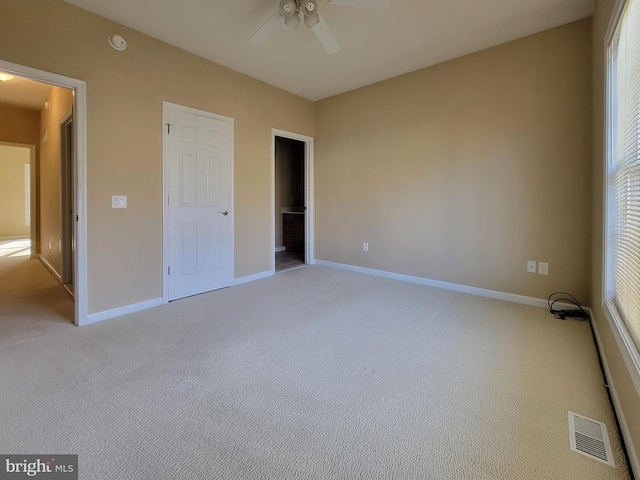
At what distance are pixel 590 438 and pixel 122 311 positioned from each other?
11.7ft

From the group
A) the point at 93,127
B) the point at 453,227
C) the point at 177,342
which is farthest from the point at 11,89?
the point at 453,227

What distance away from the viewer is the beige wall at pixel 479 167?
293 cm

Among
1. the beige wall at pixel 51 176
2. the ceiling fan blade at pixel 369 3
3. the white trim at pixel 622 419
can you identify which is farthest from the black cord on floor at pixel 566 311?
the beige wall at pixel 51 176

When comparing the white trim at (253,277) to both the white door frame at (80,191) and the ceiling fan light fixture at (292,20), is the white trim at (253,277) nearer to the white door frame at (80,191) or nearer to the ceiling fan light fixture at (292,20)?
the white door frame at (80,191)

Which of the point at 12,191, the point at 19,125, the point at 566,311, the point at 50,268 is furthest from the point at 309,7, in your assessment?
the point at 12,191

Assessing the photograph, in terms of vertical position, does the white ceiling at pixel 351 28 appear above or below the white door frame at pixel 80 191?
above

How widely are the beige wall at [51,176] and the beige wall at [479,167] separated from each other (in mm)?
3816

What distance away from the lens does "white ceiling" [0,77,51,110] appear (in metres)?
4.09

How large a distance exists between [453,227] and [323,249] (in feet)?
7.22

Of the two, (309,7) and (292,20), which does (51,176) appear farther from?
(309,7)

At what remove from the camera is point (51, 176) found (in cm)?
462

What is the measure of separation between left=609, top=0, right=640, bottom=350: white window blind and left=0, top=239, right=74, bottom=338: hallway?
13.3 ft

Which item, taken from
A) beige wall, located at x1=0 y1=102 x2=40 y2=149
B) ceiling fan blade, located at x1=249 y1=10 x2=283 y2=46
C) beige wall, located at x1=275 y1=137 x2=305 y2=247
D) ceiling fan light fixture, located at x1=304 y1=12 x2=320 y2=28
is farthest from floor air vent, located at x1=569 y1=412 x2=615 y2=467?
beige wall, located at x1=0 y1=102 x2=40 y2=149

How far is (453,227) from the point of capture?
371 centimetres
